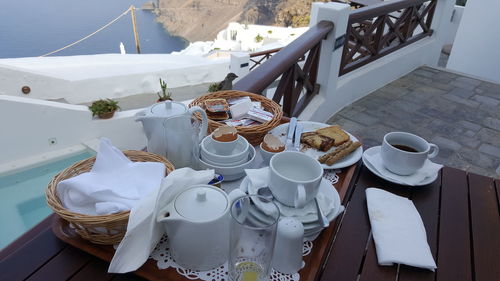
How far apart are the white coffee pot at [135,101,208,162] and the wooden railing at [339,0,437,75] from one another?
8.01 feet

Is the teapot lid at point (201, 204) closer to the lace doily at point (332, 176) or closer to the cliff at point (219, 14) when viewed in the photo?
the lace doily at point (332, 176)

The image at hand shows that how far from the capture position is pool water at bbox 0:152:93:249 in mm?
3434

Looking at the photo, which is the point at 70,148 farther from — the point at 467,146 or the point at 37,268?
the point at 467,146

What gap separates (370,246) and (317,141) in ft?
1.42

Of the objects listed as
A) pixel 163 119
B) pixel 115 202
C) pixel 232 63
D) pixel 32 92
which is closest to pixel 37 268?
pixel 115 202

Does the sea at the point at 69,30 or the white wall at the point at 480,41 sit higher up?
the white wall at the point at 480,41

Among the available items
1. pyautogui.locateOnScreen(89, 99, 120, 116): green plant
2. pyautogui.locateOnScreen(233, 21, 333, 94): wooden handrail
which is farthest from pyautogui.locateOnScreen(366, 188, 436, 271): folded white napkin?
pyautogui.locateOnScreen(89, 99, 120, 116): green plant

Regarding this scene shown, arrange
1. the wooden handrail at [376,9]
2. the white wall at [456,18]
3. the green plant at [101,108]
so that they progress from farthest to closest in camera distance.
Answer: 1. the white wall at [456,18]
2. the green plant at [101,108]
3. the wooden handrail at [376,9]

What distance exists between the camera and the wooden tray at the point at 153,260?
0.72 metres

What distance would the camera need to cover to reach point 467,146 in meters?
2.92

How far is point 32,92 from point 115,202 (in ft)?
17.6

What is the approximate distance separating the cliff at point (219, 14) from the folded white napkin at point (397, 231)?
23.9m

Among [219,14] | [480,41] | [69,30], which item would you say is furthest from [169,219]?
[69,30]

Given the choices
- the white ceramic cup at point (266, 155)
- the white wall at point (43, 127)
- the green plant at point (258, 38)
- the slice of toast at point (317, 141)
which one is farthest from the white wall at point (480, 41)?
the green plant at point (258, 38)
